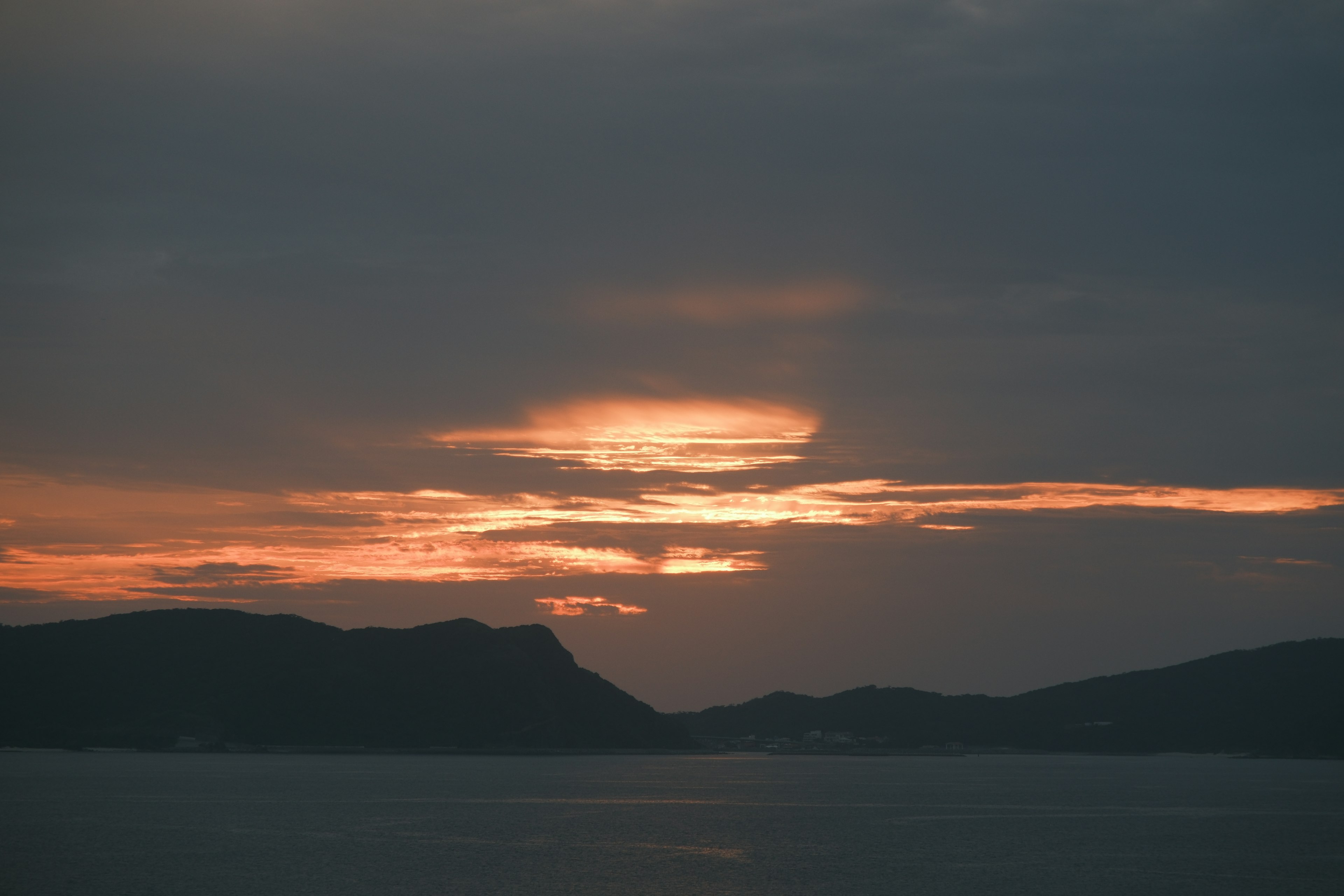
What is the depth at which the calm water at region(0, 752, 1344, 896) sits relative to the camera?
3172 inches

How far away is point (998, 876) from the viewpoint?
86.1 m

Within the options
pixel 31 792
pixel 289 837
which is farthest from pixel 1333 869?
pixel 31 792

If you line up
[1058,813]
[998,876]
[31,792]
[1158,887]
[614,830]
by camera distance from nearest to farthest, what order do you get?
[1158,887] < [998,876] < [614,830] < [1058,813] < [31,792]

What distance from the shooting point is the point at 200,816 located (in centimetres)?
12538

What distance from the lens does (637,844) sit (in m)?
105

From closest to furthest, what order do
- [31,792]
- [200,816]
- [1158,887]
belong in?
[1158,887], [200,816], [31,792]

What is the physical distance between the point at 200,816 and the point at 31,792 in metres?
50.2

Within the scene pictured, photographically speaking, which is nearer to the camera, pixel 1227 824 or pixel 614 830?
pixel 614 830

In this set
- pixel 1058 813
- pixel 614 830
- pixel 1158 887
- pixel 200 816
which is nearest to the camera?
pixel 1158 887

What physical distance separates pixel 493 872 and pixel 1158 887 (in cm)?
4610

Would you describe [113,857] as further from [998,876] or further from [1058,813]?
[1058,813]

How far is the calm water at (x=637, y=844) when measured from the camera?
8056 centimetres

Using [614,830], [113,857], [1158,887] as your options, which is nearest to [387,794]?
[614,830]

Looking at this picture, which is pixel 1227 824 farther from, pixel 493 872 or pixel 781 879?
pixel 493 872
